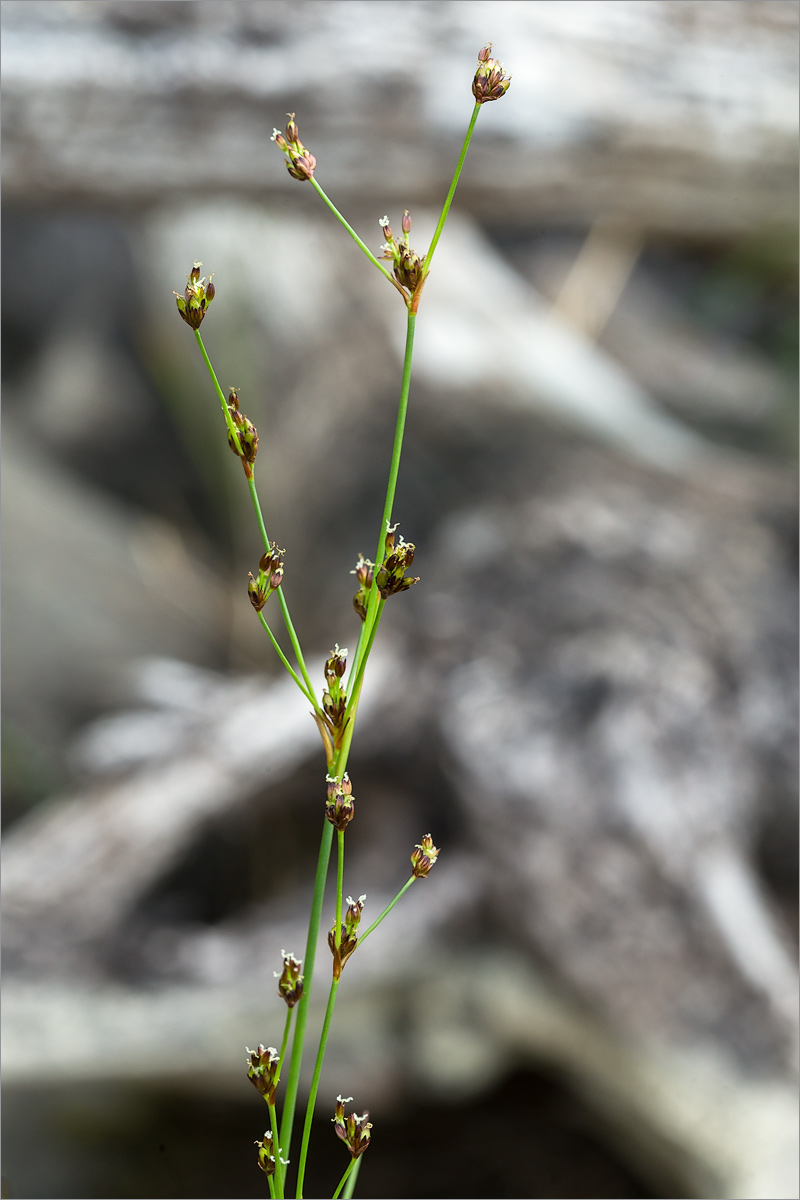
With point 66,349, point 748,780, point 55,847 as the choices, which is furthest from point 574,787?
point 66,349

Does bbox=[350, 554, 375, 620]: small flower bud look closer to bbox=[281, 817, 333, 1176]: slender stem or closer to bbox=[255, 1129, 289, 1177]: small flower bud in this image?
bbox=[281, 817, 333, 1176]: slender stem

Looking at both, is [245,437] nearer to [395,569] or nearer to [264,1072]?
[395,569]

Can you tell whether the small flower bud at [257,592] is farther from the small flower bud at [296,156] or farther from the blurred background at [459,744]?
the blurred background at [459,744]

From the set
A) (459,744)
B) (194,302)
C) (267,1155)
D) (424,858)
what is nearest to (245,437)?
(194,302)

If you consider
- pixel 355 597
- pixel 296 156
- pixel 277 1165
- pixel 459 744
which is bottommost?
pixel 277 1165

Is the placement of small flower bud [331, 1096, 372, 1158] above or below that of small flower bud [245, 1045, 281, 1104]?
below

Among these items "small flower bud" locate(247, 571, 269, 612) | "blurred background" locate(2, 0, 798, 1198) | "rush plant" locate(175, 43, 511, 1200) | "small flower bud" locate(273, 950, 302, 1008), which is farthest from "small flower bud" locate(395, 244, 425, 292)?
"blurred background" locate(2, 0, 798, 1198)

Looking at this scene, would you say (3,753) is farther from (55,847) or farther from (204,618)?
(204,618)

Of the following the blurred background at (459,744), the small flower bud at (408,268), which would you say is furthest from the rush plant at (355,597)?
the blurred background at (459,744)
